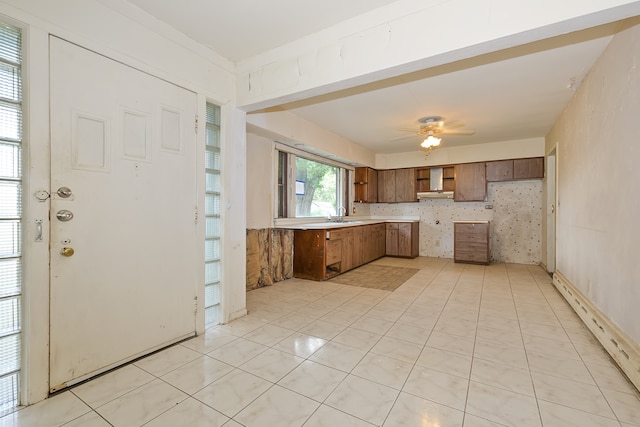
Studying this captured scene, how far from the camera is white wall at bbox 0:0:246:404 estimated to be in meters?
1.70

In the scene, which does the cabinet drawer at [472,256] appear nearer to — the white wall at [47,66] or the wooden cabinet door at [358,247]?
the wooden cabinet door at [358,247]

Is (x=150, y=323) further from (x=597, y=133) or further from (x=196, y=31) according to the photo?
(x=597, y=133)

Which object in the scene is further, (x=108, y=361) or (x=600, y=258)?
(x=600, y=258)

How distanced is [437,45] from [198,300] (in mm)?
2860

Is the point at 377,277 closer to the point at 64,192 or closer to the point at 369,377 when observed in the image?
A: the point at 369,377

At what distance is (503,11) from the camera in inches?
69.9

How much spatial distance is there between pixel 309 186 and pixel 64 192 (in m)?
4.10

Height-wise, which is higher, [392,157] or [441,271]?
[392,157]

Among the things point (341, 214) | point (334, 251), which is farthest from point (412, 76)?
point (341, 214)

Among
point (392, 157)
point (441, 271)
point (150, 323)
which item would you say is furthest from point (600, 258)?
point (392, 157)

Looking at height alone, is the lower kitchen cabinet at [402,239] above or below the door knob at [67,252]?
below

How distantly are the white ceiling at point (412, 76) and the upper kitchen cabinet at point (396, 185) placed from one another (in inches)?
78.9

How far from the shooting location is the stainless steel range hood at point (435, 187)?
22.7 feet

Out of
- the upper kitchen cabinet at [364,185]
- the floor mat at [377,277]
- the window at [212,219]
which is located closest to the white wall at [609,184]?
the floor mat at [377,277]
